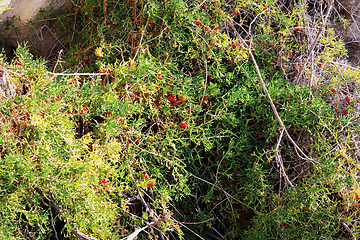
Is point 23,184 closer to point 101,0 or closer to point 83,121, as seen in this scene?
point 83,121

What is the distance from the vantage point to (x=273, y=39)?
234 centimetres

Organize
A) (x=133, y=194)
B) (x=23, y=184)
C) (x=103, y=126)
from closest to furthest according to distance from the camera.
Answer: (x=23, y=184)
(x=103, y=126)
(x=133, y=194)

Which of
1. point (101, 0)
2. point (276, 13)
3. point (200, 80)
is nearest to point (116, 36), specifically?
point (101, 0)

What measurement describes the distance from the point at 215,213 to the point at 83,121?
1204 mm

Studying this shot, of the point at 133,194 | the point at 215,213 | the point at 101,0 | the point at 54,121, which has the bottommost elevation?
the point at 215,213

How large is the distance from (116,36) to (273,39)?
124 cm

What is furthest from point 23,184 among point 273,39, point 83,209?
point 273,39

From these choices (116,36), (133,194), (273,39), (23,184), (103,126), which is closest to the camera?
(23,184)

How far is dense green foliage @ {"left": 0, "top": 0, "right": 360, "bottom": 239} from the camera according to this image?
1.66 m

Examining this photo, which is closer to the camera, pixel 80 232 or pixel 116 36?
pixel 80 232

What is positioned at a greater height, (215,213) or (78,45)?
(78,45)

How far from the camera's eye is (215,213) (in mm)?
2236

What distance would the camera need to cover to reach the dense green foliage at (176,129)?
1.66 metres

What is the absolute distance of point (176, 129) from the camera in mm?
2053
